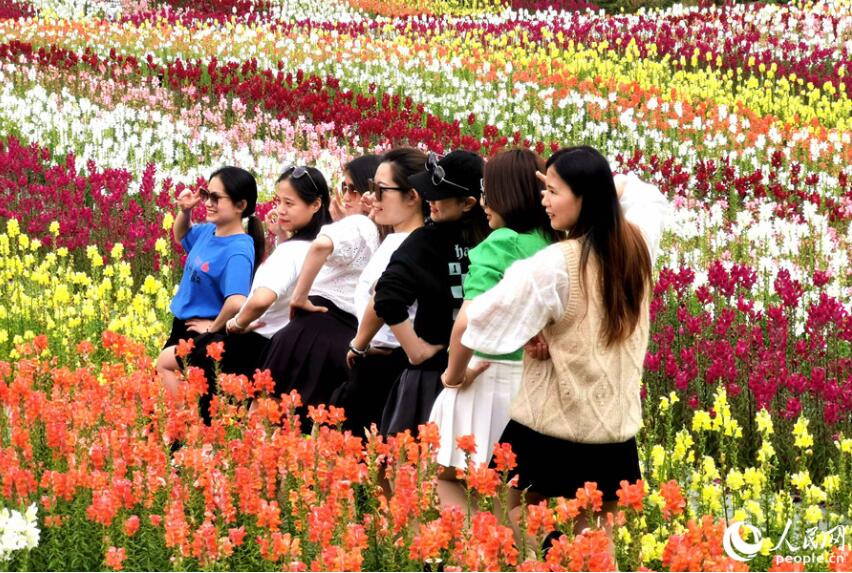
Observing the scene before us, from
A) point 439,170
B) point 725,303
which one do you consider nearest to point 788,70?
point 725,303

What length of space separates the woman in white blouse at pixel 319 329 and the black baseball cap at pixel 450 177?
2.78 ft

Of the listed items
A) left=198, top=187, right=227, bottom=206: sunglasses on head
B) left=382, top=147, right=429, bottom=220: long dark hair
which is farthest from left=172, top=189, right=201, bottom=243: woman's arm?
left=382, top=147, right=429, bottom=220: long dark hair

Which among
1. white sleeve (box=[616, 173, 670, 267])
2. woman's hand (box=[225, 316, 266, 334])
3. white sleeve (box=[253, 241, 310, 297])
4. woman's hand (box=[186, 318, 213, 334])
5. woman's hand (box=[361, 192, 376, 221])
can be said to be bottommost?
woman's hand (box=[186, 318, 213, 334])

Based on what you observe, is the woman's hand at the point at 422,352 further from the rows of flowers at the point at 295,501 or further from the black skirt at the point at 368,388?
the rows of flowers at the point at 295,501

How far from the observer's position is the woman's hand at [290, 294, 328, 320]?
5402mm

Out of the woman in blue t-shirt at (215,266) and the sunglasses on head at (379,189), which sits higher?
the sunglasses on head at (379,189)

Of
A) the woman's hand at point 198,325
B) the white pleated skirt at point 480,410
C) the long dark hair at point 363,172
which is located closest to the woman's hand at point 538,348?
the white pleated skirt at point 480,410

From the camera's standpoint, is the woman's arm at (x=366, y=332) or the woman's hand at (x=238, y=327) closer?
the woman's arm at (x=366, y=332)

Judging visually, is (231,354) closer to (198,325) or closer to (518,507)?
(198,325)

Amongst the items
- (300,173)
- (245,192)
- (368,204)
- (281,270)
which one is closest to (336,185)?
(245,192)

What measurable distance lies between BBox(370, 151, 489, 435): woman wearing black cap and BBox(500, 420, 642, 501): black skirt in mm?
728

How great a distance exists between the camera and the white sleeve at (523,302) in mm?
3787

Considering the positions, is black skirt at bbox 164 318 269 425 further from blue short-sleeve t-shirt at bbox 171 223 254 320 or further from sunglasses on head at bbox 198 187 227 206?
sunglasses on head at bbox 198 187 227 206

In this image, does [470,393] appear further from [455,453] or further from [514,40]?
[514,40]
